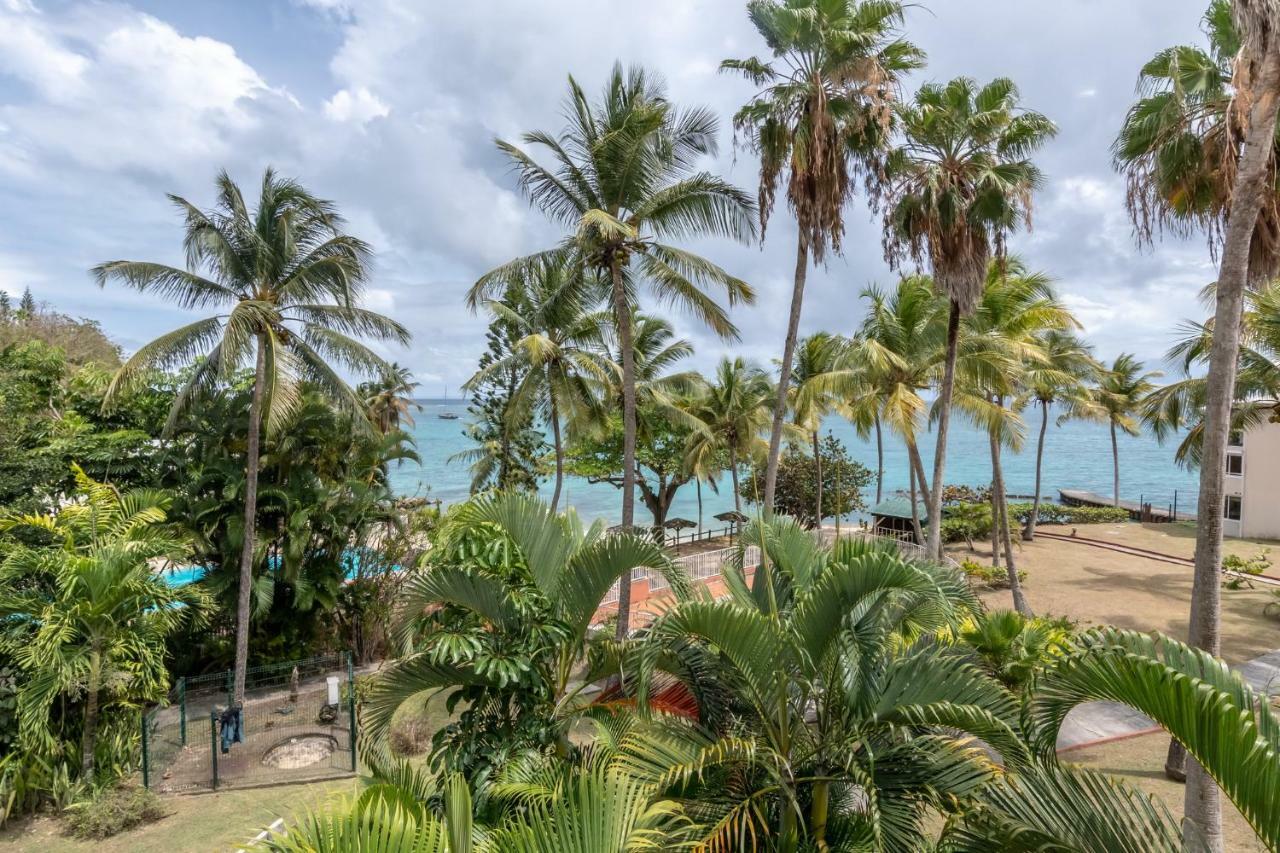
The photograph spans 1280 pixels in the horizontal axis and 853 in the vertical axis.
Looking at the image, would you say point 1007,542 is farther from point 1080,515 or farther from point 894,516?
point 1080,515

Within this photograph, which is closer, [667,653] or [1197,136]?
[667,653]

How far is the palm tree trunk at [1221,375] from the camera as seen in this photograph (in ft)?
18.5

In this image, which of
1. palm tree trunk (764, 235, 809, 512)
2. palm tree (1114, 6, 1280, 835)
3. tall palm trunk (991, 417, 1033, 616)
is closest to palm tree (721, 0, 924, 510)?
palm tree trunk (764, 235, 809, 512)

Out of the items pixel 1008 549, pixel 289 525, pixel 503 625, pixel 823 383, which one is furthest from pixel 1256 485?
pixel 289 525

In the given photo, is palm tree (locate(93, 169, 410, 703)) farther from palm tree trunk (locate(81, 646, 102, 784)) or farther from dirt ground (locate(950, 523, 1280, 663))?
dirt ground (locate(950, 523, 1280, 663))

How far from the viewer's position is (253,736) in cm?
1194

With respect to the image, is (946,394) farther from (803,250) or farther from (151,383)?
(151,383)

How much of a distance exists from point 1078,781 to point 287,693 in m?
15.0

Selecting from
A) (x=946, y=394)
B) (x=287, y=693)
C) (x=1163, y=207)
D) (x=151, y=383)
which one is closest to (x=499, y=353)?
(x=151, y=383)

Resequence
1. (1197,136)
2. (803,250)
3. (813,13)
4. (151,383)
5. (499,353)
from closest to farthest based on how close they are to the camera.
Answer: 1. (1197,136)
2. (813,13)
3. (803,250)
4. (151,383)
5. (499,353)

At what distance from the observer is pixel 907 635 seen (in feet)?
16.1

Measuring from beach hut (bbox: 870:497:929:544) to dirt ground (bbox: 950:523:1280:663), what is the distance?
102 inches

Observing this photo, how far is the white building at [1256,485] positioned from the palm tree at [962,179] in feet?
70.1

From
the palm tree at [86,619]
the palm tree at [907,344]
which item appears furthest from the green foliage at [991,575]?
the palm tree at [86,619]
